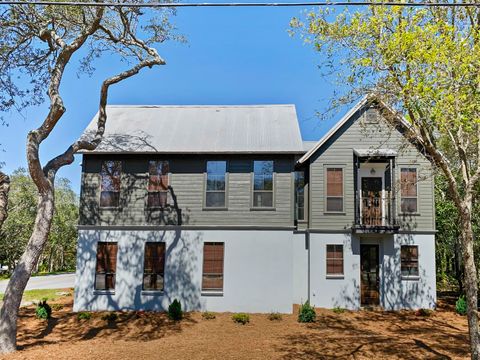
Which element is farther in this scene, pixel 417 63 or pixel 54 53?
pixel 54 53

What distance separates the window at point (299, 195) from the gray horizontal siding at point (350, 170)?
766 millimetres

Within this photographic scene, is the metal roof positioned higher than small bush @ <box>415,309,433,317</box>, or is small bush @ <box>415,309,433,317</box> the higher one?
the metal roof

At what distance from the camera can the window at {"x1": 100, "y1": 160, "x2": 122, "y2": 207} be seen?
15820 mm

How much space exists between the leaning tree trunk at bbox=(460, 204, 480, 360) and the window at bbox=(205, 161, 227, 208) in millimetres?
8846

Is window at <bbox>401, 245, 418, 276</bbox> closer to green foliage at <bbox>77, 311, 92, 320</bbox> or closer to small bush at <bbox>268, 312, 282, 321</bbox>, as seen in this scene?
small bush at <bbox>268, 312, 282, 321</bbox>

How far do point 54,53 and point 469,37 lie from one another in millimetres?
11188

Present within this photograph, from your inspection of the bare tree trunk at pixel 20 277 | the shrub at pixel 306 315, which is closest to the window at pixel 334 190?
the shrub at pixel 306 315

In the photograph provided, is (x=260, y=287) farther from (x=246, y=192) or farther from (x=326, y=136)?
(x=326, y=136)

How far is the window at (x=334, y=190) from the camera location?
16359 millimetres

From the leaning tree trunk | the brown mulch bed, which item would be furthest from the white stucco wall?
the leaning tree trunk

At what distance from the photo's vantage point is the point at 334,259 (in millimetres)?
16094

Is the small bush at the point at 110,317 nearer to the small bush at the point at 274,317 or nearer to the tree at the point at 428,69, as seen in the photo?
the small bush at the point at 274,317

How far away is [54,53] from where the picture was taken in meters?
12.7

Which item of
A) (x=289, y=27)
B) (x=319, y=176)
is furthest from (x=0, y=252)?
(x=289, y=27)
